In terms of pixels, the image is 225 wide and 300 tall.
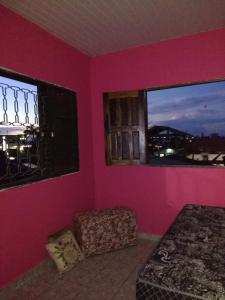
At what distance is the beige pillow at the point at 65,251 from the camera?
2547mm

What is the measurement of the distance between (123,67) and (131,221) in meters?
2.12

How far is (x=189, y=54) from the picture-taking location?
3004mm

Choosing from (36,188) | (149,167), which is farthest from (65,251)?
(149,167)

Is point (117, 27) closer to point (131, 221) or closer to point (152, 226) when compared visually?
point (131, 221)

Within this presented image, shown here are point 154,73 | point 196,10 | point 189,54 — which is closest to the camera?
point 196,10

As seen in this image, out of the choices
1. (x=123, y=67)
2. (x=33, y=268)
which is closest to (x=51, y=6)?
(x=123, y=67)

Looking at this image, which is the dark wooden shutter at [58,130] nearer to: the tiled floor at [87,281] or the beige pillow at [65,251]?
the beige pillow at [65,251]

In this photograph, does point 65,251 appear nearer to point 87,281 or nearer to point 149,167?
point 87,281

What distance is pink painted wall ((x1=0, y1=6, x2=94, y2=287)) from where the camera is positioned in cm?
224

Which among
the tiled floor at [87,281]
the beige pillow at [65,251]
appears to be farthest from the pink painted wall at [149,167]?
the beige pillow at [65,251]

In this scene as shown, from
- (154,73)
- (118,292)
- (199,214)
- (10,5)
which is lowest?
(118,292)

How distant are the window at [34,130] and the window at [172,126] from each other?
609mm

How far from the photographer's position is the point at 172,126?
415cm

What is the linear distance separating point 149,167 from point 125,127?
664mm
